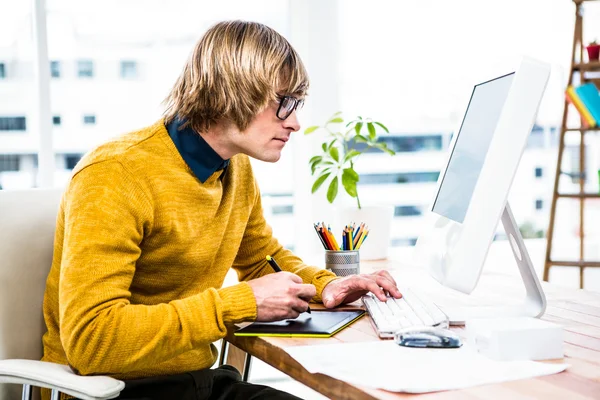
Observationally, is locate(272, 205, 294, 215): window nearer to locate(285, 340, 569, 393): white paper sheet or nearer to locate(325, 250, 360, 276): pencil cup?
locate(325, 250, 360, 276): pencil cup

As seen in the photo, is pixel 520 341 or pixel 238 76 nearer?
pixel 520 341

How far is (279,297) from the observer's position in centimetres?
121

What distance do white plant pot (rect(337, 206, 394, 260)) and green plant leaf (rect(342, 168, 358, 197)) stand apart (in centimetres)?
7

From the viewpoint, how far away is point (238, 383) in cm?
144

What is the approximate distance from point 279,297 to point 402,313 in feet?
0.74

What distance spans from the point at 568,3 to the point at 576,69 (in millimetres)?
596

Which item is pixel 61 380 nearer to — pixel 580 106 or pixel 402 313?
pixel 402 313

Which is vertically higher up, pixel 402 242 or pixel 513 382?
pixel 513 382

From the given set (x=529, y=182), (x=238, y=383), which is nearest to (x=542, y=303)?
(x=238, y=383)

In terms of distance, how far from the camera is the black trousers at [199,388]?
50.7 inches

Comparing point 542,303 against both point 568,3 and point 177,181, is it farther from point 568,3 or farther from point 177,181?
point 568,3

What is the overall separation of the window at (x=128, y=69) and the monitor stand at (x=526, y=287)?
2.27 metres

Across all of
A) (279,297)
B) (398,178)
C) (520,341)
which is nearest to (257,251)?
(279,297)

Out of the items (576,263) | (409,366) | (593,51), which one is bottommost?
(576,263)
